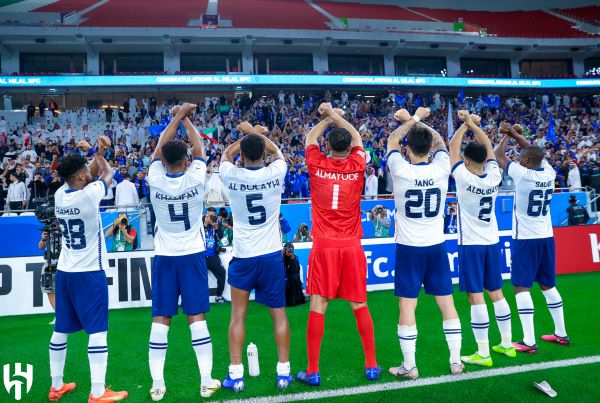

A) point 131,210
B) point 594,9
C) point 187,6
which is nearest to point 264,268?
point 131,210

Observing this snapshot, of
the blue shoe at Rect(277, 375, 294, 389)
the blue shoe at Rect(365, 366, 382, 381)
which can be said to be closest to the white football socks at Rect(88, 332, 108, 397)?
the blue shoe at Rect(277, 375, 294, 389)

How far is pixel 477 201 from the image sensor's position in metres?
5.38

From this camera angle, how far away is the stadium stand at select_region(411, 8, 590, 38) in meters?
40.5

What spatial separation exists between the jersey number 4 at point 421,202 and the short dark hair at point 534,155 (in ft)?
5.70

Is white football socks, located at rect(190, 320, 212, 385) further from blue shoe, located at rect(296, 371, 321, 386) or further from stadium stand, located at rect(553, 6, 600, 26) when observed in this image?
stadium stand, located at rect(553, 6, 600, 26)

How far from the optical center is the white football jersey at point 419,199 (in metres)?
4.89

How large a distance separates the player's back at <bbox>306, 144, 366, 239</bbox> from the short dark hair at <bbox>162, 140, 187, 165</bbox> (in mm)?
1297

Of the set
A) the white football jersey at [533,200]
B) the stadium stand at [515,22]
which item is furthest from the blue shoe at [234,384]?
the stadium stand at [515,22]

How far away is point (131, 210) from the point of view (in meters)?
13.7

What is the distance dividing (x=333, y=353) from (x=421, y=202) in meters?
2.26

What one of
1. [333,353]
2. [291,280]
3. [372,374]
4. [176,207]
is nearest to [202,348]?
[176,207]

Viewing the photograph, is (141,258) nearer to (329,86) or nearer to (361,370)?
(361,370)

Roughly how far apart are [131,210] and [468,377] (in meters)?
11.2

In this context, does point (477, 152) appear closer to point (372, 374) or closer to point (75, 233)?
point (372, 374)
